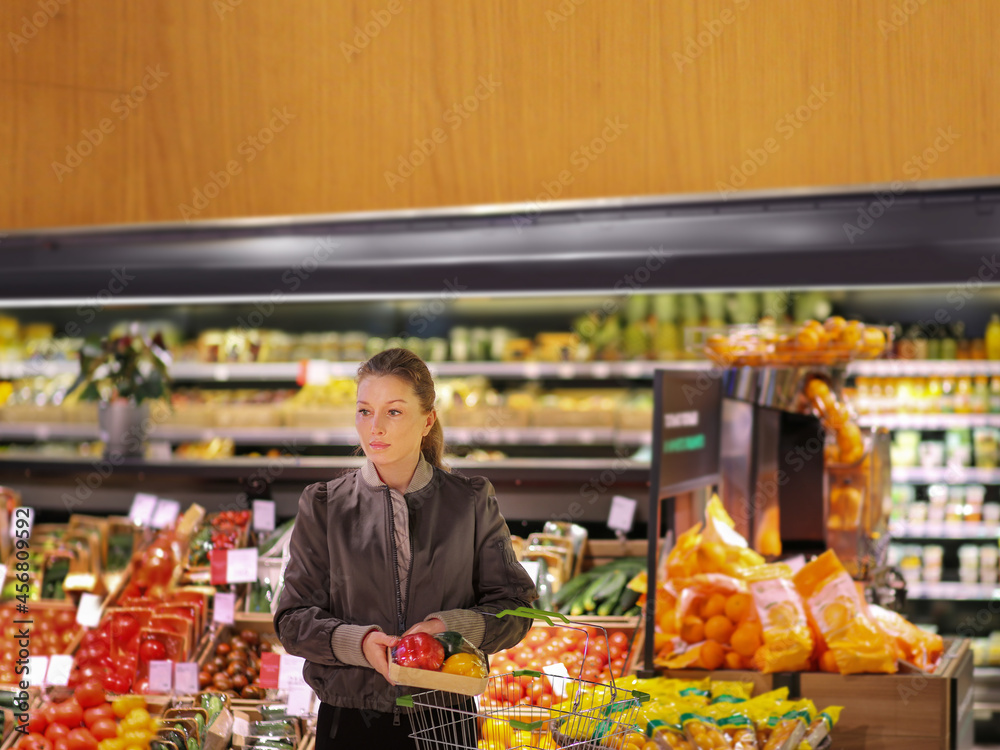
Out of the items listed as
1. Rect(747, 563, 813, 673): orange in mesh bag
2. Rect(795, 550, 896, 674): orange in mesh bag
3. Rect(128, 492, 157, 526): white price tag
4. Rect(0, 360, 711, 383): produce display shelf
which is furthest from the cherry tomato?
Rect(0, 360, 711, 383): produce display shelf

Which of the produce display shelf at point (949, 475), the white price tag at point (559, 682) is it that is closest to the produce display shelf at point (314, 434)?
the produce display shelf at point (949, 475)

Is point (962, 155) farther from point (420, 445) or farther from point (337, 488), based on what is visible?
point (337, 488)

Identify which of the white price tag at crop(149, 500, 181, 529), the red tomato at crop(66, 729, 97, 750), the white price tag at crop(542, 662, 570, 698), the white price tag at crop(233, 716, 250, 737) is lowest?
the red tomato at crop(66, 729, 97, 750)

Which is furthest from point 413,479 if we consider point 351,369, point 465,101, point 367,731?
point 351,369

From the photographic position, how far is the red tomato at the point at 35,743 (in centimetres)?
249

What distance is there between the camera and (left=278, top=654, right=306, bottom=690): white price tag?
275 cm

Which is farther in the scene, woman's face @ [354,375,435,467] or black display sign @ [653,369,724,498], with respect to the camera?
black display sign @ [653,369,724,498]

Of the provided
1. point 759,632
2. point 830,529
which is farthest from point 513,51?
point 830,529

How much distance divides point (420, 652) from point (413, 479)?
1.23 ft

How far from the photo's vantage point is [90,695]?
8.55 ft

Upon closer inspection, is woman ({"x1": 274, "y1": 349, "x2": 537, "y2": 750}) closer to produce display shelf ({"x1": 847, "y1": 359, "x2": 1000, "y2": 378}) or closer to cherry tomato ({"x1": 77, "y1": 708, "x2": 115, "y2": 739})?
cherry tomato ({"x1": 77, "y1": 708, "x2": 115, "y2": 739})

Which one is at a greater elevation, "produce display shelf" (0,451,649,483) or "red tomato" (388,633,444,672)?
"produce display shelf" (0,451,649,483)

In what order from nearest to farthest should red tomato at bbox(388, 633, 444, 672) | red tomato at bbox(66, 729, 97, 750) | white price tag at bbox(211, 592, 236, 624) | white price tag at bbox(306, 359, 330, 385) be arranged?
red tomato at bbox(388, 633, 444, 672) → red tomato at bbox(66, 729, 97, 750) → white price tag at bbox(211, 592, 236, 624) → white price tag at bbox(306, 359, 330, 385)

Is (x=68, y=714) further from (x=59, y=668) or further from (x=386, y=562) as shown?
(x=386, y=562)
